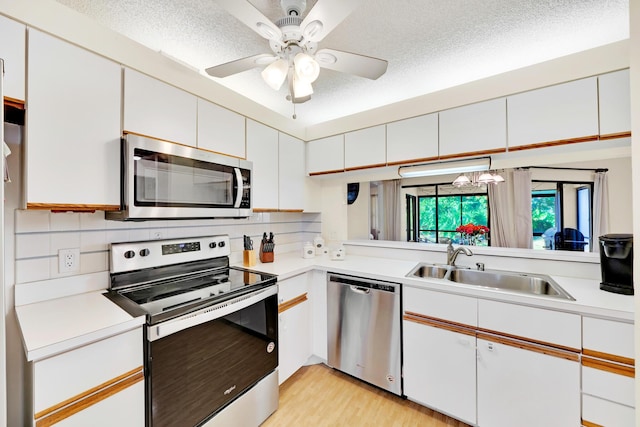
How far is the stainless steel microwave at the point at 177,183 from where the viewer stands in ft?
4.41

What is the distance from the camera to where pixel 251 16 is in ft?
3.59

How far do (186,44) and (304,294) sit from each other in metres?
1.91

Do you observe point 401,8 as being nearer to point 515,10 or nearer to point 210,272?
point 515,10

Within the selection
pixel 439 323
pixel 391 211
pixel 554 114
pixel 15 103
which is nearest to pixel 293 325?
pixel 439 323

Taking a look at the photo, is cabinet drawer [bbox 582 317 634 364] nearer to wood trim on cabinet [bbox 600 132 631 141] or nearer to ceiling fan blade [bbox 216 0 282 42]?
wood trim on cabinet [bbox 600 132 631 141]

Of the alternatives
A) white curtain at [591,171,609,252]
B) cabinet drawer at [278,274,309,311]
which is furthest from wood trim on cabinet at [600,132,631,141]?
cabinet drawer at [278,274,309,311]

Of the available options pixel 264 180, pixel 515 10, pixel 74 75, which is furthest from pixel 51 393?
pixel 515 10

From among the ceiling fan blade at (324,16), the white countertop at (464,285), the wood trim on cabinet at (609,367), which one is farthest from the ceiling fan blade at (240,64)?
the wood trim on cabinet at (609,367)

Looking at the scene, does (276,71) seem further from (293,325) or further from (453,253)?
(453,253)

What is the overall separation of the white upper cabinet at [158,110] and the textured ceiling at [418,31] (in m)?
0.32

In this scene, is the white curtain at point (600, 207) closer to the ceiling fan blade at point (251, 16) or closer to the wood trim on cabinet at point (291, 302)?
the wood trim on cabinet at point (291, 302)

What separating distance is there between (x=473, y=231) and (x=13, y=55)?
119 inches

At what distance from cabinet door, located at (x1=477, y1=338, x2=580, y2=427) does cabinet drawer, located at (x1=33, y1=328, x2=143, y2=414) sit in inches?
71.2

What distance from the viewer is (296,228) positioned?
3.02m
